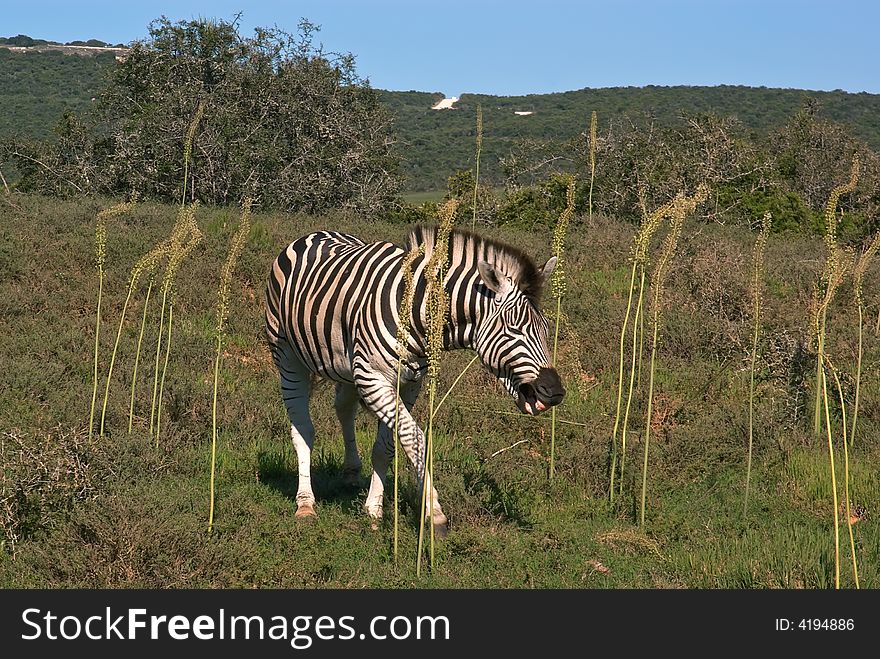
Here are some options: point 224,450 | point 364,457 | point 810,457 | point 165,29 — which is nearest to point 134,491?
point 224,450

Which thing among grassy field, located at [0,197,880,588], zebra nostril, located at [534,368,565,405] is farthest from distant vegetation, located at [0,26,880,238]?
zebra nostril, located at [534,368,565,405]

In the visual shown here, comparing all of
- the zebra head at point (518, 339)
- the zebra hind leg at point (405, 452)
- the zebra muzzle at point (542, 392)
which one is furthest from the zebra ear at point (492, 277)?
the zebra hind leg at point (405, 452)

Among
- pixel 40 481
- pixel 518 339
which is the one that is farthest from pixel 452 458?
pixel 40 481

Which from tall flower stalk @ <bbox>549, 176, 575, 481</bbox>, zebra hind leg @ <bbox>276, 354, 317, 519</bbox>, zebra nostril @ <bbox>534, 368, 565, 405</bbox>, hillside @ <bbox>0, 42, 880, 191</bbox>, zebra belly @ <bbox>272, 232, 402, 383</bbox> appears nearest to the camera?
zebra nostril @ <bbox>534, 368, 565, 405</bbox>

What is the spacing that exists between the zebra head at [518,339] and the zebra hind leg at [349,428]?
1890 millimetres

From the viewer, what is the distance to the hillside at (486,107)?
188 feet

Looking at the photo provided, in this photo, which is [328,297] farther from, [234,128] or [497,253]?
[234,128]

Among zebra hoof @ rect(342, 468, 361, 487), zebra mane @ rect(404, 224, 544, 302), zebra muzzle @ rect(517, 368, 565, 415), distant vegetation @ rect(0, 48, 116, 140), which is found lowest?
zebra hoof @ rect(342, 468, 361, 487)

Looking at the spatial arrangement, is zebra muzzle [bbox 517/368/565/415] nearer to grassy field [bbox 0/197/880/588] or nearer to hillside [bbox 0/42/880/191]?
grassy field [bbox 0/197/880/588]

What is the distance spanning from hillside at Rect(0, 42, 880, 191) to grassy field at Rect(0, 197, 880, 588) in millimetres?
30097

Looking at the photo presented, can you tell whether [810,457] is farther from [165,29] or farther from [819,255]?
[165,29]

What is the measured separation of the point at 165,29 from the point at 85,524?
66.2ft

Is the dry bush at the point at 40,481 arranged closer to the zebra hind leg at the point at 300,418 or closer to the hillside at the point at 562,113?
the zebra hind leg at the point at 300,418

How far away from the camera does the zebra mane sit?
278 inches
